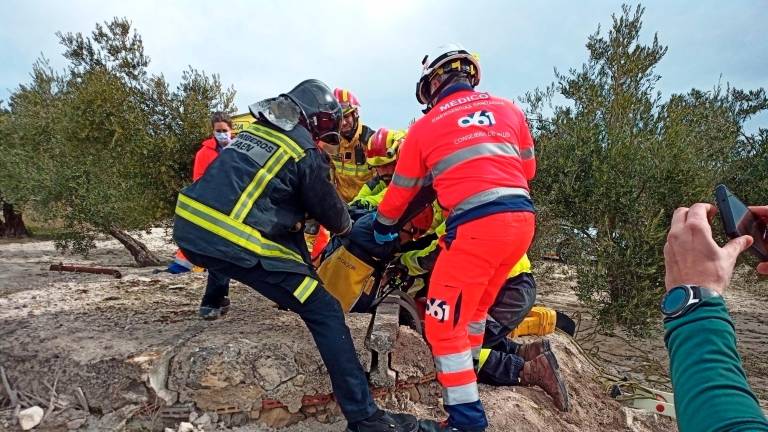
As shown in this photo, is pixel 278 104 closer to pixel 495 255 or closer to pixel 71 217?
pixel 495 255

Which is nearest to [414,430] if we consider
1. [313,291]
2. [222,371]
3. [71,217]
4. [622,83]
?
[313,291]

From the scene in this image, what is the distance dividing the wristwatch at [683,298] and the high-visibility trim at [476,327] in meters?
2.14

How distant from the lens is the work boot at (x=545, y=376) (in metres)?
3.69

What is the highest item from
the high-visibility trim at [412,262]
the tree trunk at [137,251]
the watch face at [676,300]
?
the high-visibility trim at [412,262]

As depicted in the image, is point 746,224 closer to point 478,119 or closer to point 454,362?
point 454,362

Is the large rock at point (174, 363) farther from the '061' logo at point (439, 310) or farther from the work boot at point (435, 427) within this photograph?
the '061' logo at point (439, 310)

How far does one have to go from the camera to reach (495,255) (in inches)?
110

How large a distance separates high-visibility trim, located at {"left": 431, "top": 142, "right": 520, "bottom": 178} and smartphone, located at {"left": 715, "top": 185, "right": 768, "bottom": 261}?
179 centimetres

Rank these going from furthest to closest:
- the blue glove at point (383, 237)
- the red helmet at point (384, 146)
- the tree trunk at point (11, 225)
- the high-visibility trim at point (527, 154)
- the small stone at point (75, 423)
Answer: the tree trunk at point (11, 225), the red helmet at point (384, 146), the blue glove at point (383, 237), the high-visibility trim at point (527, 154), the small stone at point (75, 423)

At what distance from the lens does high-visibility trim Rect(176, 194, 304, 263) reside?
2.64m

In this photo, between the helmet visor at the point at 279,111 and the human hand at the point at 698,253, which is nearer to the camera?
the human hand at the point at 698,253

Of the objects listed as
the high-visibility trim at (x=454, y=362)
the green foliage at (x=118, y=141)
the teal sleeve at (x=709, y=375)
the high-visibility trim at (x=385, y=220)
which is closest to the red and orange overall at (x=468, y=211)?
the high-visibility trim at (x=454, y=362)

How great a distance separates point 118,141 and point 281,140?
6298 millimetres

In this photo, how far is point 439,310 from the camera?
2811mm
